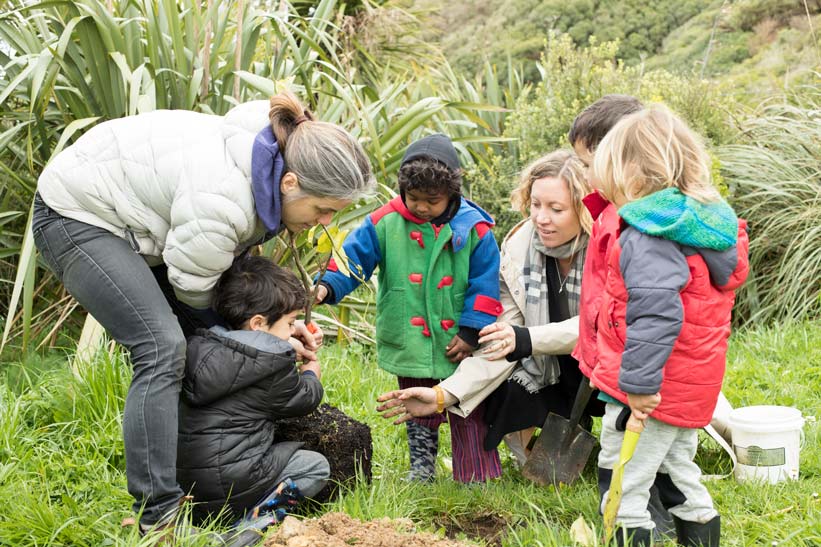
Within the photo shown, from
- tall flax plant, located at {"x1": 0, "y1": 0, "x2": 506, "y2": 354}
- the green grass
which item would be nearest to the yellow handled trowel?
the green grass

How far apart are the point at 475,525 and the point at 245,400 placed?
0.92 meters

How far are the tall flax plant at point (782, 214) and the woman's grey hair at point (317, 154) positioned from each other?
3688 millimetres

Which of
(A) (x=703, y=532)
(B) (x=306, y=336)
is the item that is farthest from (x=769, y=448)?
(B) (x=306, y=336)

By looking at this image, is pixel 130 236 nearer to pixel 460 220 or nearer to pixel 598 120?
pixel 460 220

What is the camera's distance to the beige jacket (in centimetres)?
320

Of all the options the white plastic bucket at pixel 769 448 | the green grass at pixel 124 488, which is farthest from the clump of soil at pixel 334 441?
the white plastic bucket at pixel 769 448

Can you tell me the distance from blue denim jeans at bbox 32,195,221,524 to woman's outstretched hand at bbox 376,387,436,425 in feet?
2.87

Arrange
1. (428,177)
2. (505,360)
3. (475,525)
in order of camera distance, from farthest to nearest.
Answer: (505,360) → (428,177) → (475,525)

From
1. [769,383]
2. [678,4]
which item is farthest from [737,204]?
[678,4]

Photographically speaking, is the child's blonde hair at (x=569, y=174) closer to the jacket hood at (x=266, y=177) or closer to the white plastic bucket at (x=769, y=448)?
the white plastic bucket at (x=769, y=448)

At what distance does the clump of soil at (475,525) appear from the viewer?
9.46 feet

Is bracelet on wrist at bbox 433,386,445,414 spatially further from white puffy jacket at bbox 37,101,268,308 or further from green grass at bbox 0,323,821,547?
white puffy jacket at bbox 37,101,268,308

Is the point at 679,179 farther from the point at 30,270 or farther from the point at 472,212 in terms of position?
the point at 30,270

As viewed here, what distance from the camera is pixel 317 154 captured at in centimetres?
251
